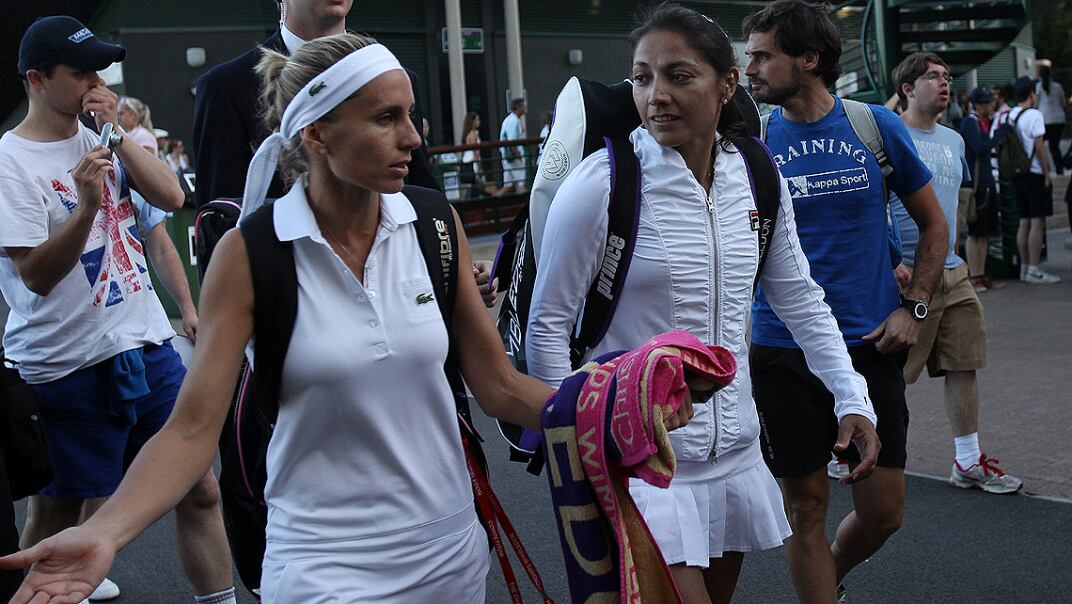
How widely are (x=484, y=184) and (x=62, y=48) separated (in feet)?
47.3

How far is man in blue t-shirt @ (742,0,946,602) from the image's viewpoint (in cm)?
432

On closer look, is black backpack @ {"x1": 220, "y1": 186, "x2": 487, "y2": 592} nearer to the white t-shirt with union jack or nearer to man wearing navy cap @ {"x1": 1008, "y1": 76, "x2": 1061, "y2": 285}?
Result: the white t-shirt with union jack

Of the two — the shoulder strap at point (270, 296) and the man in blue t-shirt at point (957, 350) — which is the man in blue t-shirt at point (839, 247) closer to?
the man in blue t-shirt at point (957, 350)

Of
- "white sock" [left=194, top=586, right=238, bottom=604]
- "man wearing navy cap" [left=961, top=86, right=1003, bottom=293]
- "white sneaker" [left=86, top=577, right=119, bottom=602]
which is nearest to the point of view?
"white sock" [left=194, top=586, right=238, bottom=604]

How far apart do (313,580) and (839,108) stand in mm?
A: 2820

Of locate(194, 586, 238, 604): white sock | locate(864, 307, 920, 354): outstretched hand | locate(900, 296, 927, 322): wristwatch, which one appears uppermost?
locate(900, 296, 927, 322): wristwatch

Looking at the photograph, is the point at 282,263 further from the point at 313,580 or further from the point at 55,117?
the point at 55,117

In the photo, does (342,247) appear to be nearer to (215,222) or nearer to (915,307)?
(215,222)

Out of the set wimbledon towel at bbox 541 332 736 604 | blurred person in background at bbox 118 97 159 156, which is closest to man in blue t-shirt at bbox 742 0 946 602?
wimbledon towel at bbox 541 332 736 604

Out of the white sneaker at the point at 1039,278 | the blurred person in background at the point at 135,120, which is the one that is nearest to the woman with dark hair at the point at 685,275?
the blurred person in background at the point at 135,120

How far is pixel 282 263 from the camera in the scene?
2.54m

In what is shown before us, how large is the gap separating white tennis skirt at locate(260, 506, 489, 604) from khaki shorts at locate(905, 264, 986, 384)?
14.3 ft

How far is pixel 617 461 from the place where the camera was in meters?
2.46

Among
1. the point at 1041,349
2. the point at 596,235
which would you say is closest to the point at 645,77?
the point at 596,235
